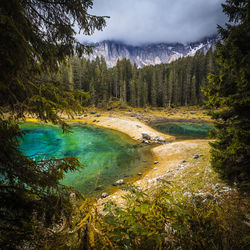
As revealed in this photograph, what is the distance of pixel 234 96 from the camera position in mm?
4203

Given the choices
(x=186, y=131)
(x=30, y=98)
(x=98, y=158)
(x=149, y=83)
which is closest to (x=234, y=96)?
(x=30, y=98)

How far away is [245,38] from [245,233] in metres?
5.45

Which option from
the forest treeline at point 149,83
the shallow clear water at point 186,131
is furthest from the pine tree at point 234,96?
the forest treeline at point 149,83

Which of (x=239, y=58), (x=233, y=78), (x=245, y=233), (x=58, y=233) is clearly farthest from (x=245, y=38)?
(x=58, y=233)

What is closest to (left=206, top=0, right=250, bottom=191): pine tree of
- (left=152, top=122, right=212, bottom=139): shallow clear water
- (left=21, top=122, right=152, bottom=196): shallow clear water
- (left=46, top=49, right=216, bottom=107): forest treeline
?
(left=21, top=122, right=152, bottom=196): shallow clear water

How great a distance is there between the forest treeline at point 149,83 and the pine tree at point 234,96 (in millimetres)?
47603

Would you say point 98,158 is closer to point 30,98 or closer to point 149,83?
point 30,98

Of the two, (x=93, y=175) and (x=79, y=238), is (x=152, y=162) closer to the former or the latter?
(x=93, y=175)

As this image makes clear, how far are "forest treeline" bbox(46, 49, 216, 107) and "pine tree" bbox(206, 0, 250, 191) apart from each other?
4760 cm

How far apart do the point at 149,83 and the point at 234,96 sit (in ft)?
209

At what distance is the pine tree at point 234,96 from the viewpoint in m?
3.98

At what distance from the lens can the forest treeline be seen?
172 ft

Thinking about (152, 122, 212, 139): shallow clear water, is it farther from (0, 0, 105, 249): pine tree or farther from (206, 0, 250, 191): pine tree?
(0, 0, 105, 249): pine tree

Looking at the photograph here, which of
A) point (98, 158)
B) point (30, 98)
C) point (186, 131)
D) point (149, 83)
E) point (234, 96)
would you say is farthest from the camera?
point (149, 83)
